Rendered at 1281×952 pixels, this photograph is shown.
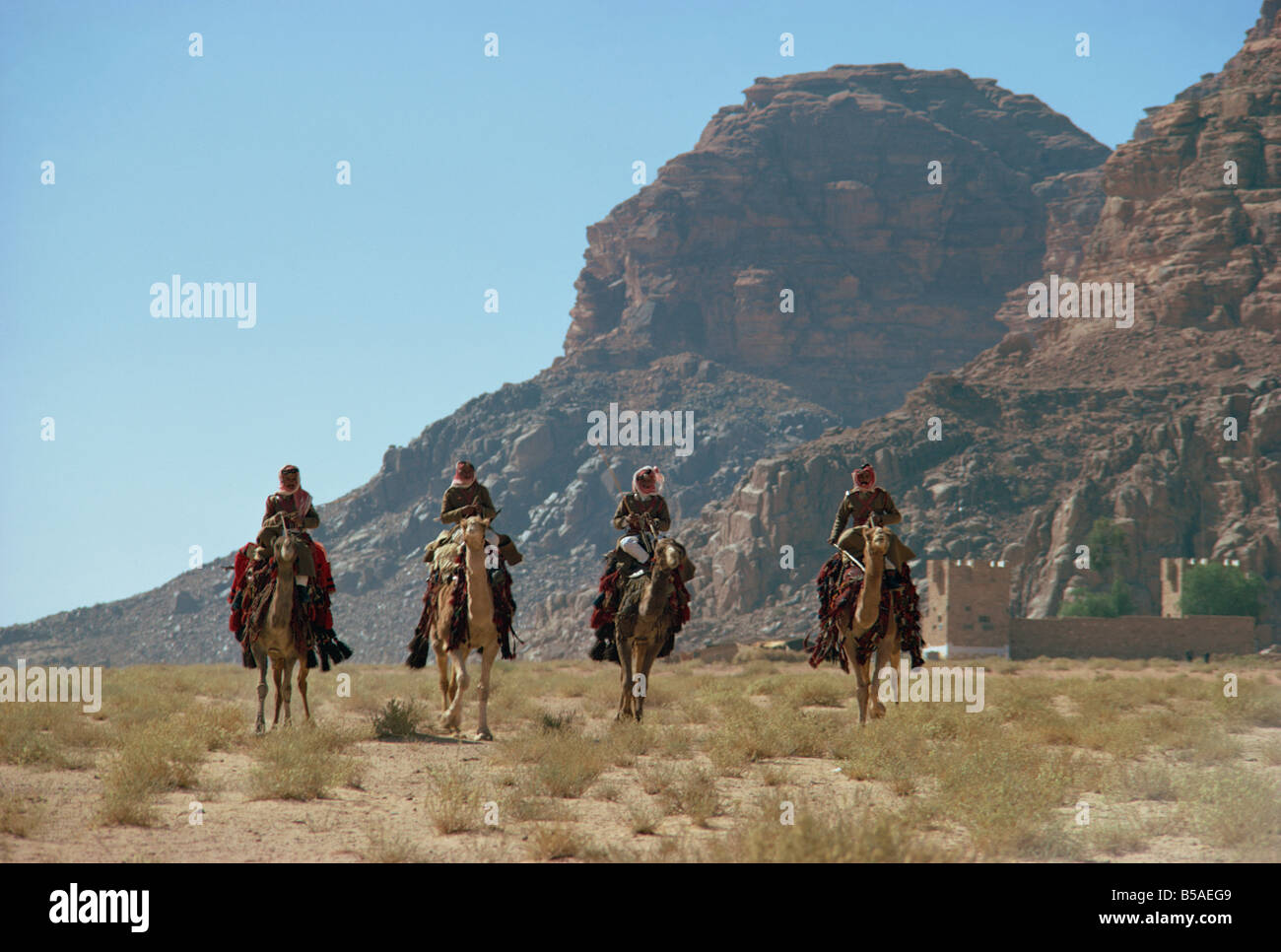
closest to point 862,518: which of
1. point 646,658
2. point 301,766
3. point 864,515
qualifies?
point 864,515

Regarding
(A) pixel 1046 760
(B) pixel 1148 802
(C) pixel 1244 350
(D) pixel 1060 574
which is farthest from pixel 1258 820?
(C) pixel 1244 350

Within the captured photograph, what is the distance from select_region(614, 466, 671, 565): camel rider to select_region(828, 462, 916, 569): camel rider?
8.11 feet

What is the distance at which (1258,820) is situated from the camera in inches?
397

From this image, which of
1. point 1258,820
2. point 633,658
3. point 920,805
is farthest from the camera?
point 633,658

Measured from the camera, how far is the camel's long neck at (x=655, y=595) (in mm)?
17328

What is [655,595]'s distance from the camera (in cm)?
1738

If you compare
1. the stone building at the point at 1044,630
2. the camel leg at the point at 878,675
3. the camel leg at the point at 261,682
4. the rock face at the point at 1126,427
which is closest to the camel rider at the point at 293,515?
the camel leg at the point at 261,682

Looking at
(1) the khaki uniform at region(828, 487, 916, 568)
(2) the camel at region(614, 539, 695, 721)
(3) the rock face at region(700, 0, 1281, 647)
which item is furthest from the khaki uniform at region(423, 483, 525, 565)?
(3) the rock face at region(700, 0, 1281, 647)

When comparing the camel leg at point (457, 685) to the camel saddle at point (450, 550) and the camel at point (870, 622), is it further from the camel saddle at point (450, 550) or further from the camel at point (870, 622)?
the camel at point (870, 622)

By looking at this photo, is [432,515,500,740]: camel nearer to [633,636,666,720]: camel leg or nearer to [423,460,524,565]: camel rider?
[423,460,524,565]: camel rider

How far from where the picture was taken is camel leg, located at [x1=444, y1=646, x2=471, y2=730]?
55.2ft

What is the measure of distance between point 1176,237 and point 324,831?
468 feet

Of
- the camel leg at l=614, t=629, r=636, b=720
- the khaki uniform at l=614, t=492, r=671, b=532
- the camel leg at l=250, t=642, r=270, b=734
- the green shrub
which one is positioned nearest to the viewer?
the camel leg at l=250, t=642, r=270, b=734

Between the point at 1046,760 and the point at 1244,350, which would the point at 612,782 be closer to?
the point at 1046,760
